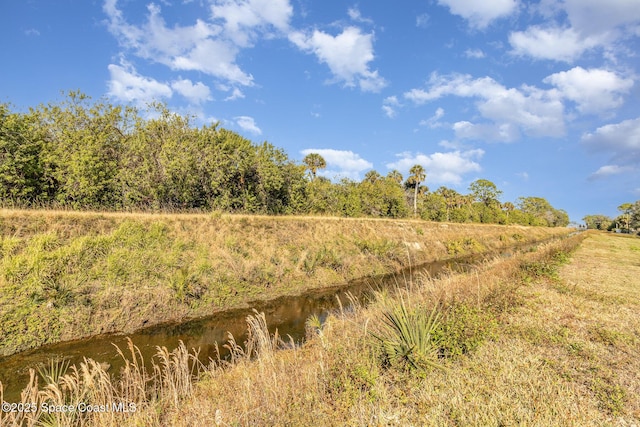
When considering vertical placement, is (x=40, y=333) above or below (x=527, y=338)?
below

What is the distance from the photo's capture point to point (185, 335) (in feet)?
37.3

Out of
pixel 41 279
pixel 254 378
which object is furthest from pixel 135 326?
pixel 254 378

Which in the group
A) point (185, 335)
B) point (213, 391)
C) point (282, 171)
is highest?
point (282, 171)

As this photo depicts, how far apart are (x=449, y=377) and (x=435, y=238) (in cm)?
3390

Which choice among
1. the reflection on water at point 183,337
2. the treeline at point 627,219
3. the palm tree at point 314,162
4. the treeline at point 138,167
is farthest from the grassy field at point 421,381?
the treeline at point 627,219

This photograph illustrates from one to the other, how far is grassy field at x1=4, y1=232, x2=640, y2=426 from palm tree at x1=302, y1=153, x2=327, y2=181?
174ft

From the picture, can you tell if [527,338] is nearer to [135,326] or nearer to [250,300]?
[250,300]

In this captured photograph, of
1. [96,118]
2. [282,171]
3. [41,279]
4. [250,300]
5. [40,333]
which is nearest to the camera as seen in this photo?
[40,333]

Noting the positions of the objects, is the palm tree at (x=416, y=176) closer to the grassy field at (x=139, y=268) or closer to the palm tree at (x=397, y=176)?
the palm tree at (x=397, y=176)

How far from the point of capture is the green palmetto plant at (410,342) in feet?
19.2

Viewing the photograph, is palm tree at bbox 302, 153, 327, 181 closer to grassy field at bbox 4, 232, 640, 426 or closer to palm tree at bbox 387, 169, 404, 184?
palm tree at bbox 387, 169, 404, 184

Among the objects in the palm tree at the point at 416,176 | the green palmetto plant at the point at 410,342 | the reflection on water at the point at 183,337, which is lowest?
the reflection on water at the point at 183,337

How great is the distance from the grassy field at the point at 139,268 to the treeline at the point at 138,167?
18.6 feet

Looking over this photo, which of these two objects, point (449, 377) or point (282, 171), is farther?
point (282, 171)
